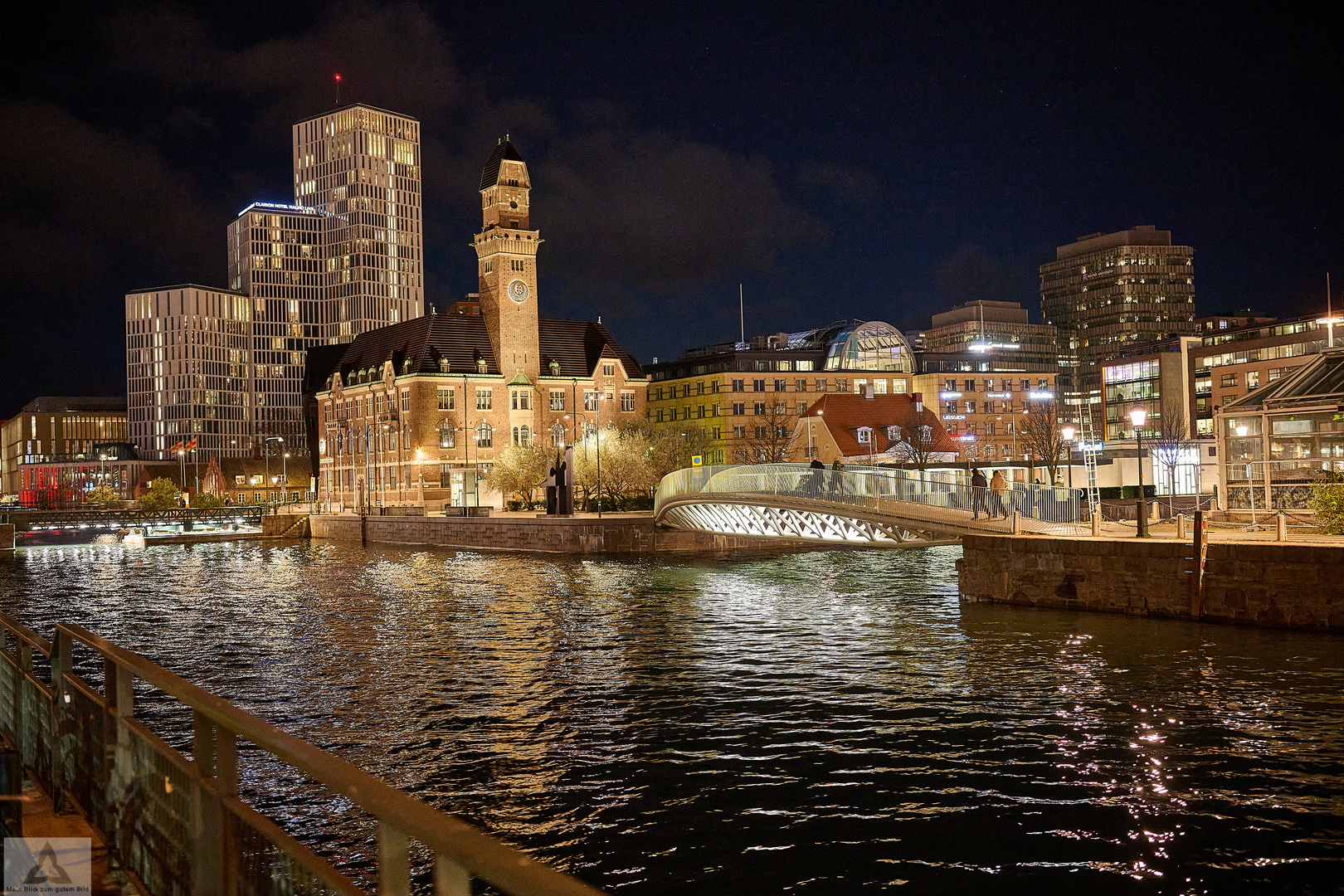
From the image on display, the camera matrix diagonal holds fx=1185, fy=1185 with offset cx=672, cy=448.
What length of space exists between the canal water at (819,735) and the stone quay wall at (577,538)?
22805 mm

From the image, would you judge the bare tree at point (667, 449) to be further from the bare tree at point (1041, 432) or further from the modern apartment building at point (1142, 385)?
the modern apartment building at point (1142, 385)

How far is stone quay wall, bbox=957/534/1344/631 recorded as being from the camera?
87.7 feet

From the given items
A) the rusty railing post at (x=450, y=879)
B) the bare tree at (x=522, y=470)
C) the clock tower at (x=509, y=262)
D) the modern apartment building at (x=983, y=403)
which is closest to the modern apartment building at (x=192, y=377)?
the clock tower at (x=509, y=262)

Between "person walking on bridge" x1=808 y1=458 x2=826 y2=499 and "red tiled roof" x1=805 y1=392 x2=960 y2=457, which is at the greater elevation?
"red tiled roof" x1=805 y1=392 x2=960 y2=457

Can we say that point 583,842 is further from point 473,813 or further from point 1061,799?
point 1061,799

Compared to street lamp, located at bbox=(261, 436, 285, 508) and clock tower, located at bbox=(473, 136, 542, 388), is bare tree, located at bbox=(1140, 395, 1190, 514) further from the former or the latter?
street lamp, located at bbox=(261, 436, 285, 508)

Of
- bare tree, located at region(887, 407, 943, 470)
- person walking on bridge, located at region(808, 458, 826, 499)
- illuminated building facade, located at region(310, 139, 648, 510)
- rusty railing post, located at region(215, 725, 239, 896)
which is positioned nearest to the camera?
rusty railing post, located at region(215, 725, 239, 896)

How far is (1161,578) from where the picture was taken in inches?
1172

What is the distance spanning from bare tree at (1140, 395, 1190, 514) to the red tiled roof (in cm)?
1849

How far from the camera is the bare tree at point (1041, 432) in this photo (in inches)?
3906

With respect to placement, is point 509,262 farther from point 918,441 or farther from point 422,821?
point 422,821

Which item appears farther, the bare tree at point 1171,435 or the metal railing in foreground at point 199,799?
the bare tree at point 1171,435

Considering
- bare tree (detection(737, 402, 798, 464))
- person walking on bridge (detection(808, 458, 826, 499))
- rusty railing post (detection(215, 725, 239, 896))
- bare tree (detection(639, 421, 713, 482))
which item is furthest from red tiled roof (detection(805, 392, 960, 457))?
rusty railing post (detection(215, 725, 239, 896))

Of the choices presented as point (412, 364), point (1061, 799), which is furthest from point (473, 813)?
point (412, 364)
